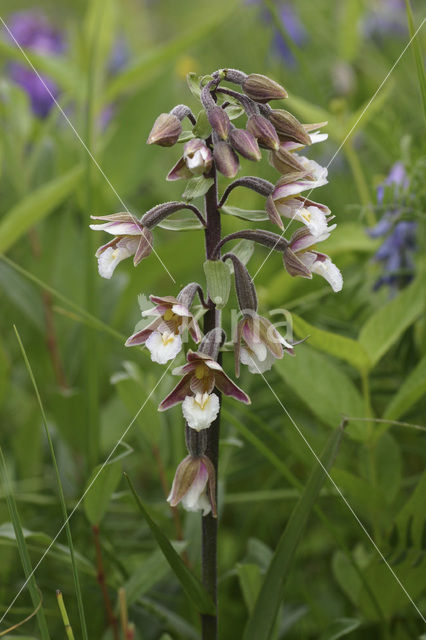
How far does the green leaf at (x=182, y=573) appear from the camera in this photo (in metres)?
0.85

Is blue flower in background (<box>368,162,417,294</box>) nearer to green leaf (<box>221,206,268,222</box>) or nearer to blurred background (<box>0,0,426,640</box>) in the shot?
blurred background (<box>0,0,426,640</box>)

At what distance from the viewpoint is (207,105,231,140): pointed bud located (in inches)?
32.3

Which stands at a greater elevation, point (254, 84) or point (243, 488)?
point (254, 84)

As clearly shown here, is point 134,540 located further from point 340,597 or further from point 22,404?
point 22,404

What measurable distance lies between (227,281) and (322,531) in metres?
0.94

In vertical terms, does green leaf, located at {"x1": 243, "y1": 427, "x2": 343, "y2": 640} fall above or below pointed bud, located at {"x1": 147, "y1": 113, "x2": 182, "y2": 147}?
below

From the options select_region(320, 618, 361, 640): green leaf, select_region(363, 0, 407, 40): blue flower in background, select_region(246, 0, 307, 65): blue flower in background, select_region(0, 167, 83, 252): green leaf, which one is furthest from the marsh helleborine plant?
select_region(363, 0, 407, 40): blue flower in background

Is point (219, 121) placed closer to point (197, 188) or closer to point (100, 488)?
point (197, 188)

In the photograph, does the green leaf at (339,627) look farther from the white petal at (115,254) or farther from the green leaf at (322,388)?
the white petal at (115,254)

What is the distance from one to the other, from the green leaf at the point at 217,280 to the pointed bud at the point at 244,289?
0.08 feet

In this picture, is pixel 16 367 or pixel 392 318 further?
pixel 16 367

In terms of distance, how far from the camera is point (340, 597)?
56.5 inches

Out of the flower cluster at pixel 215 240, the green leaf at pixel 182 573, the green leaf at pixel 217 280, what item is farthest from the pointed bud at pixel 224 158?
the green leaf at pixel 182 573

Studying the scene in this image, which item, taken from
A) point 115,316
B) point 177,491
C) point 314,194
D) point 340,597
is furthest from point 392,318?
point 314,194
